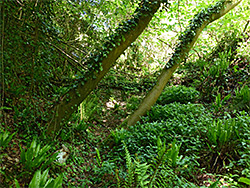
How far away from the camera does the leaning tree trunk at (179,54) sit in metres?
4.29

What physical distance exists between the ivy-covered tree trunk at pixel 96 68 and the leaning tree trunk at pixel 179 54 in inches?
57.9

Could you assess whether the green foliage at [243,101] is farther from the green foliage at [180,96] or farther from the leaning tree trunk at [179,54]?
the leaning tree trunk at [179,54]

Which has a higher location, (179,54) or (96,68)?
(179,54)

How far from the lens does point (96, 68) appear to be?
316cm

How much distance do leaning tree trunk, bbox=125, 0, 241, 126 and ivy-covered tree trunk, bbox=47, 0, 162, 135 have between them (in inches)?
57.9

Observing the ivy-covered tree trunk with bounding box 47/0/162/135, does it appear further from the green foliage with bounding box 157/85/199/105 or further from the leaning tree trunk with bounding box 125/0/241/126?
the green foliage with bounding box 157/85/199/105

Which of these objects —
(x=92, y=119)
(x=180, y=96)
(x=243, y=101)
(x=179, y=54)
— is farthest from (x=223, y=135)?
(x=92, y=119)

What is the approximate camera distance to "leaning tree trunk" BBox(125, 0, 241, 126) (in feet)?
14.1

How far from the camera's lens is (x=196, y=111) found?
3840 mm

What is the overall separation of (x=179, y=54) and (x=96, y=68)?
2.39 metres

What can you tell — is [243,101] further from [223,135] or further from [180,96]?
[223,135]

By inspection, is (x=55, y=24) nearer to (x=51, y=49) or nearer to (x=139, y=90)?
(x=51, y=49)

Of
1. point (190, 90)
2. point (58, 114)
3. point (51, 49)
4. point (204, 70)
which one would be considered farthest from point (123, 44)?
point (204, 70)

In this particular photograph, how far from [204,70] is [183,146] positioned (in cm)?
358
